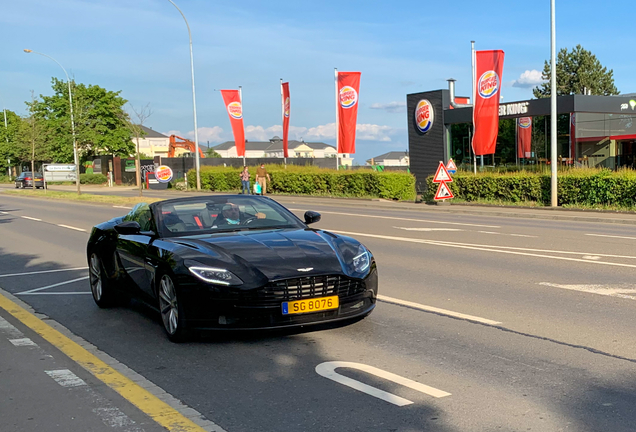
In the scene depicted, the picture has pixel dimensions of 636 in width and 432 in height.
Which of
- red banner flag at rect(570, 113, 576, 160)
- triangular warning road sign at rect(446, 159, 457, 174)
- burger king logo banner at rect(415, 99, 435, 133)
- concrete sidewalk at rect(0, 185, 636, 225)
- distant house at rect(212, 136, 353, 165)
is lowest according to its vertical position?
concrete sidewalk at rect(0, 185, 636, 225)

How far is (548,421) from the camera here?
4020mm

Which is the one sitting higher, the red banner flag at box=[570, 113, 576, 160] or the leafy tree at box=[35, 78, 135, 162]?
the leafy tree at box=[35, 78, 135, 162]

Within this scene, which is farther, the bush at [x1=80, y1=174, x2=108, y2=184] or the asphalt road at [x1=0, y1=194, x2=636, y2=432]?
the bush at [x1=80, y1=174, x2=108, y2=184]

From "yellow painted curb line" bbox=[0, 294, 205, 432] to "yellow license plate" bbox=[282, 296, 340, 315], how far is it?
1369mm

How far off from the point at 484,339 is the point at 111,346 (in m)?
3.27

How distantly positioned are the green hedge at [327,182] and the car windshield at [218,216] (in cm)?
2338

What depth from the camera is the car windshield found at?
7.05 m

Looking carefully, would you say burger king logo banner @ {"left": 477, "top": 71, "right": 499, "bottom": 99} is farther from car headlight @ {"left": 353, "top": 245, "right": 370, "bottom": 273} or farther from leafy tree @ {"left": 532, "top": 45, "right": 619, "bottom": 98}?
leafy tree @ {"left": 532, "top": 45, "right": 619, "bottom": 98}

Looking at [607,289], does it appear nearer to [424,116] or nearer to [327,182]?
[327,182]

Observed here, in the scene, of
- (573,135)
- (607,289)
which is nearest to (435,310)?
(607,289)

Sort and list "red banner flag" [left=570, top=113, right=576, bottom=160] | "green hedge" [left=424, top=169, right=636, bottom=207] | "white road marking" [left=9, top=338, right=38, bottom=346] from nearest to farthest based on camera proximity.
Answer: "white road marking" [left=9, top=338, right=38, bottom=346] → "green hedge" [left=424, top=169, right=636, bottom=207] → "red banner flag" [left=570, top=113, right=576, bottom=160]

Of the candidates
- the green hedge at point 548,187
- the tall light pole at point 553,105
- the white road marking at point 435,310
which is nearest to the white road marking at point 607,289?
the white road marking at point 435,310

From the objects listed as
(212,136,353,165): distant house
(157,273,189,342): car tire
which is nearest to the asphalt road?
(157,273,189,342): car tire

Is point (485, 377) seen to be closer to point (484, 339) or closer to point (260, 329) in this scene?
point (484, 339)
